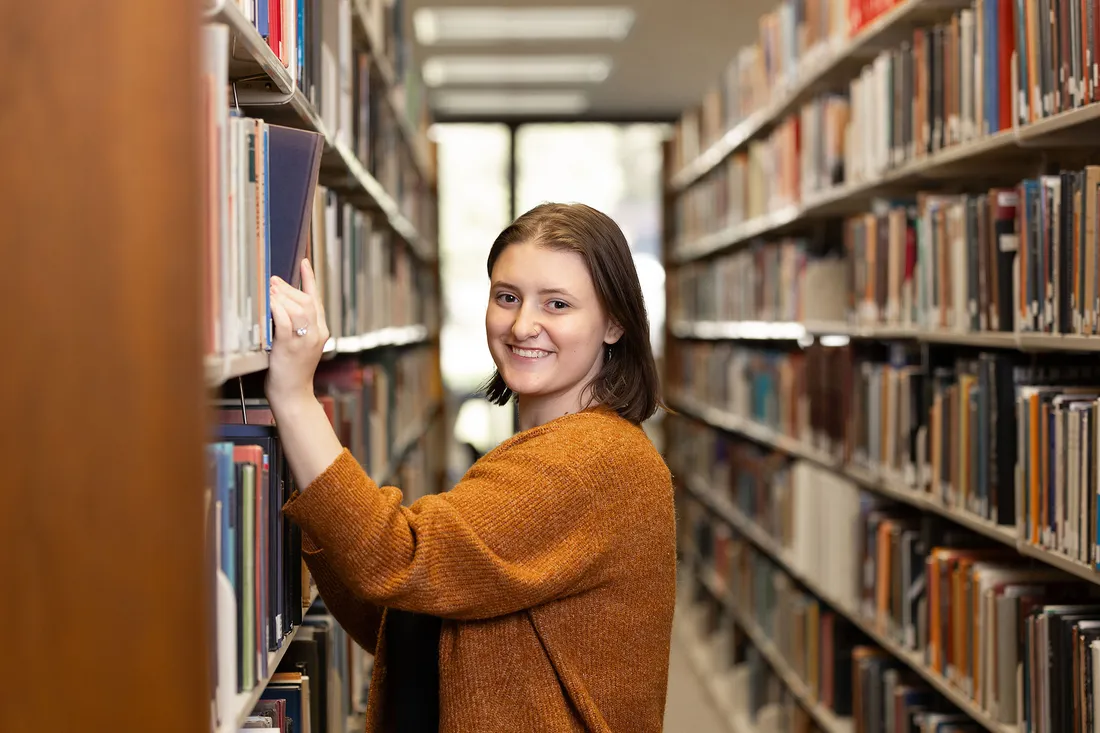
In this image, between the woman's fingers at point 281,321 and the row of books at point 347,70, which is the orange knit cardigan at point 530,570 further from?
the row of books at point 347,70

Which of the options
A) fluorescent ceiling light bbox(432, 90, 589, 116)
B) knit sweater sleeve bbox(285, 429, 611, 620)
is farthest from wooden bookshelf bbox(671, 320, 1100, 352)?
fluorescent ceiling light bbox(432, 90, 589, 116)

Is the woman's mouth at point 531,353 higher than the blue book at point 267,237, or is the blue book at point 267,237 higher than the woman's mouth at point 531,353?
the blue book at point 267,237

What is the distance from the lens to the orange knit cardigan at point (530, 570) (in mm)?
1218

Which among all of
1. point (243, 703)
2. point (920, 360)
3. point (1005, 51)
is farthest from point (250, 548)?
point (920, 360)

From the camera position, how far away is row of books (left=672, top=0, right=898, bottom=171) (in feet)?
10.5

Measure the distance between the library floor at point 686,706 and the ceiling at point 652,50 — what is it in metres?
3.15

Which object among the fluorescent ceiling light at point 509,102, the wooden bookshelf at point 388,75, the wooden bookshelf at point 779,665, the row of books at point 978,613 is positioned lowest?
the wooden bookshelf at point 779,665

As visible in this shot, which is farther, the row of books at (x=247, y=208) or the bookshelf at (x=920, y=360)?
the bookshelf at (x=920, y=360)

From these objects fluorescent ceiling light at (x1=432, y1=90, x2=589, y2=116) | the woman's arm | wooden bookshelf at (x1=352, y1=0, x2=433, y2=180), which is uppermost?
fluorescent ceiling light at (x1=432, y1=90, x2=589, y2=116)

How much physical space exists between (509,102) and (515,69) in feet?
3.50

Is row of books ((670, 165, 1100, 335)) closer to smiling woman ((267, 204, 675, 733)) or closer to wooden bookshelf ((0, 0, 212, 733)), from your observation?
smiling woman ((267, 204, 675, 733))

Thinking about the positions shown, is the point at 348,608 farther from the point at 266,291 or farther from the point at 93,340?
the point at 93,340

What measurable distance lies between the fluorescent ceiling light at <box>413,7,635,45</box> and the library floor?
10.4ft

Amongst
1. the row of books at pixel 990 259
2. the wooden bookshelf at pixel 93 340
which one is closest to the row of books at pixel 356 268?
the wooden bookshelf at pixel 93 340
